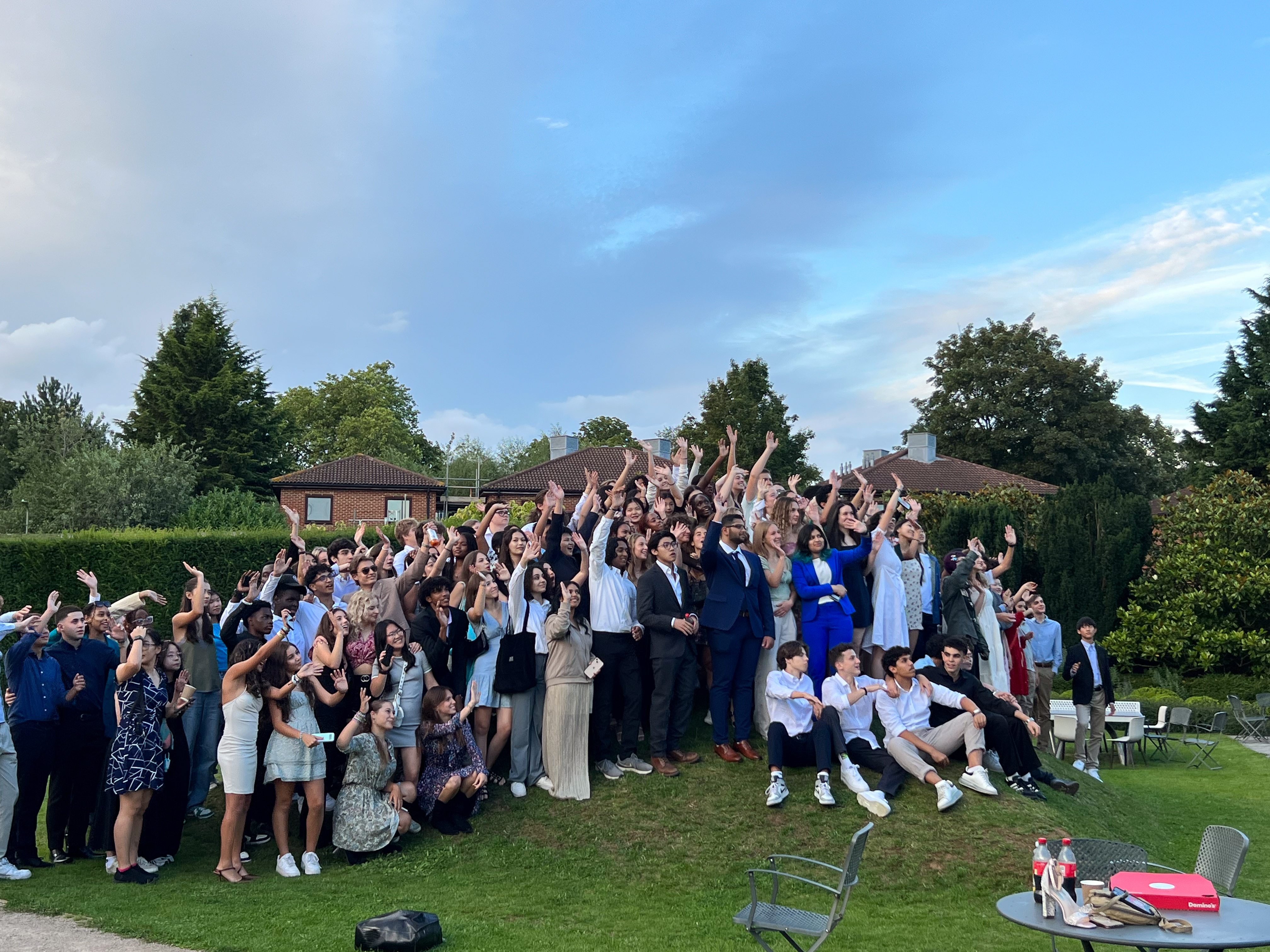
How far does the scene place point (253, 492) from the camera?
43.1m

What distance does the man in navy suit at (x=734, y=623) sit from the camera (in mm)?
10148

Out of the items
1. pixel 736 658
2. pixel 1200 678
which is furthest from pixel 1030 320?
pixel 736 658

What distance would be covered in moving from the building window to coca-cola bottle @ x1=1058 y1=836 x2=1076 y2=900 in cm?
4780

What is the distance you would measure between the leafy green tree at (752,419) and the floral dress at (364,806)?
29074mm

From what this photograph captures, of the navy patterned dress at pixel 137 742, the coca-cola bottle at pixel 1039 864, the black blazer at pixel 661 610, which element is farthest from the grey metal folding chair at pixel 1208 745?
the navy patterned dress at pixel 137 742

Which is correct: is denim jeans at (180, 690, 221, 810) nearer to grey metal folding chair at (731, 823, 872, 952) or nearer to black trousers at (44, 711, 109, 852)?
black trousers at (44, 711, 109, 852)

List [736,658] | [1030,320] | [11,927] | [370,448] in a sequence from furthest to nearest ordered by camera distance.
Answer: [370,448], [1030,320], [736,658], [11,927]

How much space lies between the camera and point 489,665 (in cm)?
1005

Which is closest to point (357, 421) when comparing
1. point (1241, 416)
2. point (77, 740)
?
point (1241, 416)

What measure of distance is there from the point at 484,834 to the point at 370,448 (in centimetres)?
6854

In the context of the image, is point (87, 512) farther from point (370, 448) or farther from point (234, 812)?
point (370, 448)

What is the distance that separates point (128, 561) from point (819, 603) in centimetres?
1804

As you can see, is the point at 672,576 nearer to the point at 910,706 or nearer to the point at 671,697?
the point at 671,697

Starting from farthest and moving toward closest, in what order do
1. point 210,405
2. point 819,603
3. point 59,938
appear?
point 210,405
point 819,603
point 59,938
